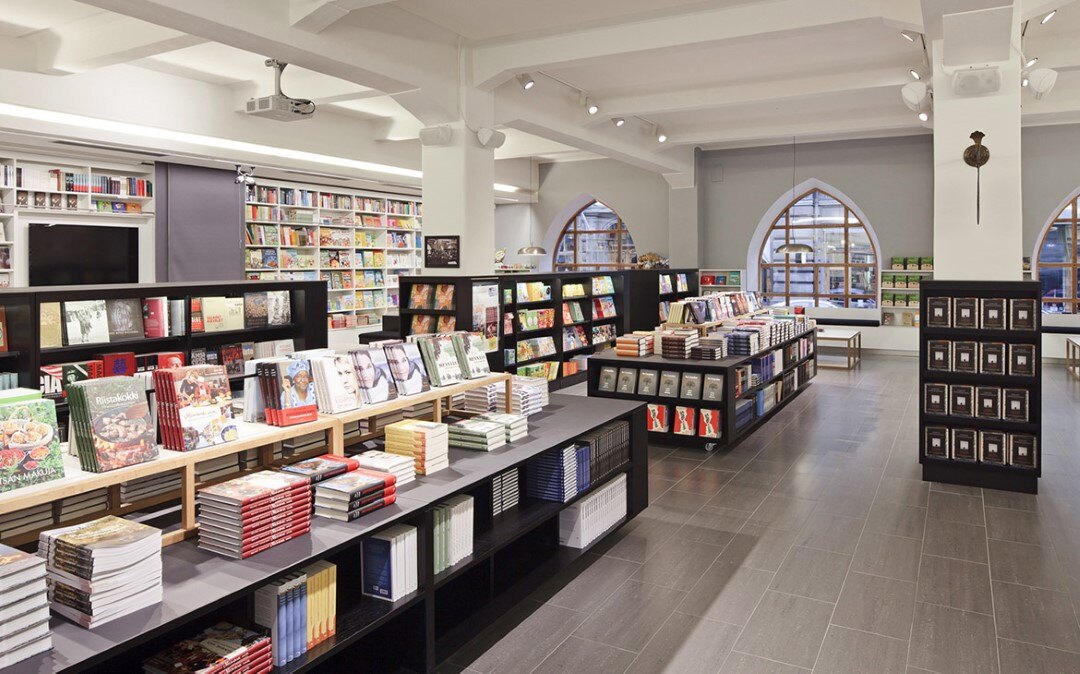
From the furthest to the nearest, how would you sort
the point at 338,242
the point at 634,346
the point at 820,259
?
1. the point at 820,259
2. the point at 338,242
3. the point at 634,346

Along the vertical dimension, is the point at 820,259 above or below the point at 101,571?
above

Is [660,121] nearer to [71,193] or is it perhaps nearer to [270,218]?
[270,218]

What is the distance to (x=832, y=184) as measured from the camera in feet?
46.5

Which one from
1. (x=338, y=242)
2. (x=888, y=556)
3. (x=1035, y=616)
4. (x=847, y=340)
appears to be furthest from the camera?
(x=847, y=340)

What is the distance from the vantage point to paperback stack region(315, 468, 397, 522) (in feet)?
9.06

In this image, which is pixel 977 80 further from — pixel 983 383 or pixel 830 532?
pixel 830 532

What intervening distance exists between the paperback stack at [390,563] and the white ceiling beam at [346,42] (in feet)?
12.6

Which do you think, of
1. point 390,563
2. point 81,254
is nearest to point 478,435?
point 390,563

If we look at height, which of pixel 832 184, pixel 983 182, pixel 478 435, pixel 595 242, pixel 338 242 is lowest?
pixel 478 435

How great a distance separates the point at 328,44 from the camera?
6000 millimetres

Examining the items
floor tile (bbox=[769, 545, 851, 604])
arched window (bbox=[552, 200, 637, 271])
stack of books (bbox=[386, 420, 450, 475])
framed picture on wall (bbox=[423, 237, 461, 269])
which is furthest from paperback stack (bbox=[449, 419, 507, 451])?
arched window (bbox=[552, 200, 637, 271])

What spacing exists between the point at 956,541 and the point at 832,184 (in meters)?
10.9

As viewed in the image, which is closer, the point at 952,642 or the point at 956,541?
the point at 952,642

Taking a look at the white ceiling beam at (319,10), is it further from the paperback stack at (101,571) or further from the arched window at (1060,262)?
the arched window at (1060,262)
